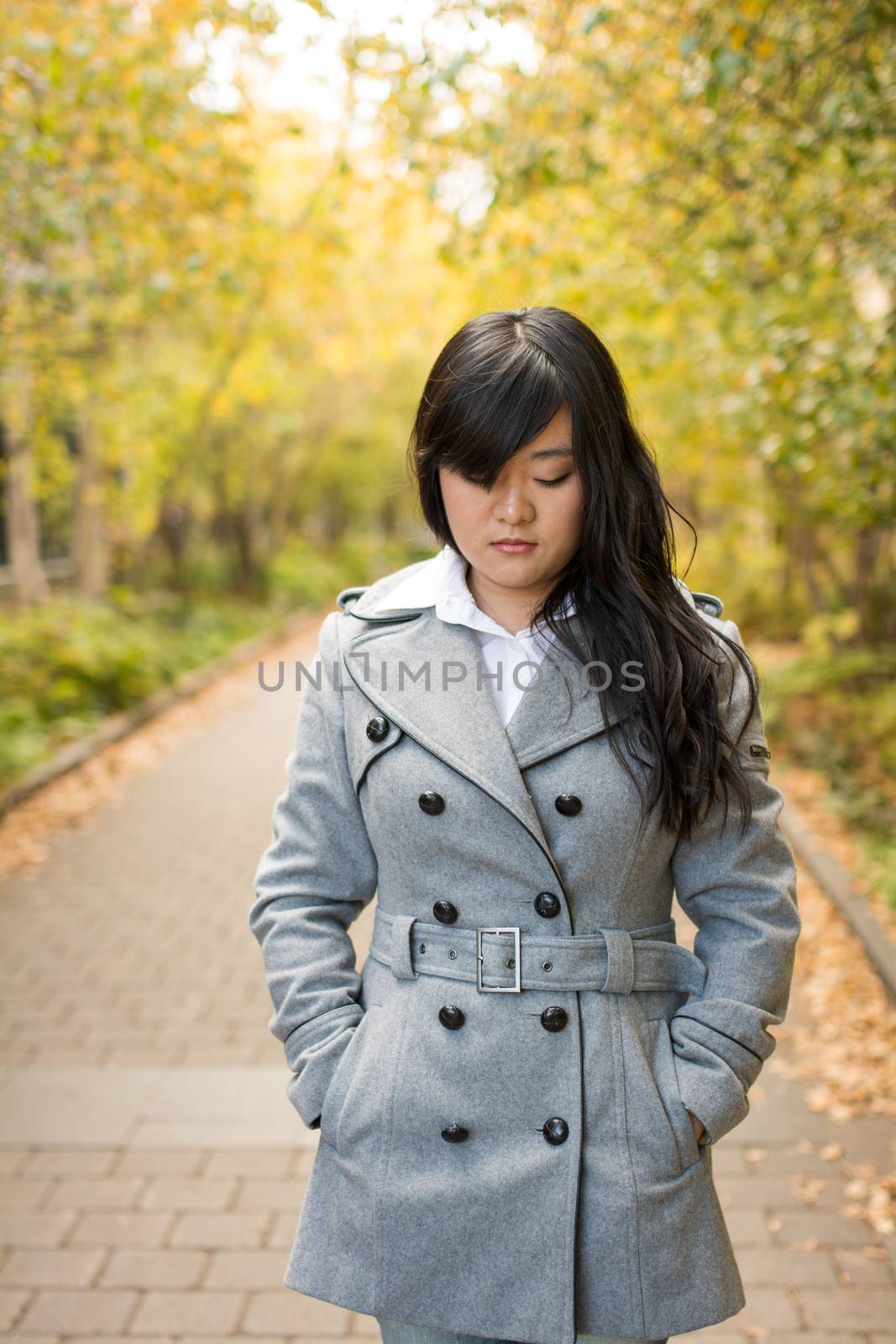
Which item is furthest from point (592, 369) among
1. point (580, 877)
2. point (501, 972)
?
point (501, 972)

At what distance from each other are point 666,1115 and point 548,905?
0.37m

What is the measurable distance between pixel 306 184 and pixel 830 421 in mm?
12582

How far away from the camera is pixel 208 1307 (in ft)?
10.8

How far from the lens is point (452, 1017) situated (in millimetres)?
1862

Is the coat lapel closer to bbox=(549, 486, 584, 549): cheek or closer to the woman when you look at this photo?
the woman

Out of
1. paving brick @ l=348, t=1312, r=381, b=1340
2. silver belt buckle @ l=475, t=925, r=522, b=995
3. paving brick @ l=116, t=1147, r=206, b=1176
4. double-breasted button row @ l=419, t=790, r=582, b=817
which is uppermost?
double-breasted button row @ l=419, t=790, r=582, b=817

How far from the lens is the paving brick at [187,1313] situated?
3.21 metres

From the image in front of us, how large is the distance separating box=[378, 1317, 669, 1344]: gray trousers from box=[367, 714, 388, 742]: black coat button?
3.11 feet

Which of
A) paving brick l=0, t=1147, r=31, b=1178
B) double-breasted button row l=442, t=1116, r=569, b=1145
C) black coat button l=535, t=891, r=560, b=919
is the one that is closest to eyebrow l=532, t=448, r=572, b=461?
black coat button l=535, t=891, r=560, b=919

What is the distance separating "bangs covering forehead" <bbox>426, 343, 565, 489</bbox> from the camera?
178cm

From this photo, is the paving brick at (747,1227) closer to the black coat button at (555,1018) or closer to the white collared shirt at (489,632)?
the black coat button at (555,1018)

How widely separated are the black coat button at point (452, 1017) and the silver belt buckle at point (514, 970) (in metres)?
0.05

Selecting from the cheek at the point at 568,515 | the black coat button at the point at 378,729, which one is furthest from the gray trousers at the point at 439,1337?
the cheek at the point at 568,515

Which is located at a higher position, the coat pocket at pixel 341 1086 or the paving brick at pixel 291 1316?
the coat pocket at pixel 341 1086
